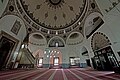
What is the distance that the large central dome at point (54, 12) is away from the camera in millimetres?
14142

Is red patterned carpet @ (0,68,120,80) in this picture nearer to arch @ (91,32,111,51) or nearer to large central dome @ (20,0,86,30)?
arch @ (91,32,111,51)

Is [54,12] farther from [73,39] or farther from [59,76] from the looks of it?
[59,76]

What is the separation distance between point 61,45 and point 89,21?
23.7 ft

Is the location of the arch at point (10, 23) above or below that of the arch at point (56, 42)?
below

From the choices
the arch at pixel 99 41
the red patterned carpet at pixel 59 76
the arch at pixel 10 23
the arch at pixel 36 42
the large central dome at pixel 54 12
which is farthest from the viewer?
the arch at pixel 36 42

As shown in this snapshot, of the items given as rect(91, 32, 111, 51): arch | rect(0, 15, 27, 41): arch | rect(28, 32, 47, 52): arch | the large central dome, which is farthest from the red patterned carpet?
rect(28, 32, 47, 52): arch

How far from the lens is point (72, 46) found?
645 inches

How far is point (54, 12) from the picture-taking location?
1631 cm

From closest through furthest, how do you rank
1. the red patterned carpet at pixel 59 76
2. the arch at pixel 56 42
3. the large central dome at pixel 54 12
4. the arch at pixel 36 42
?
the red patterned carpet at pixel 59 76 < the large central dome at pixel 54 12 < the arch at pixel 36 42 < the arch at pixel 56 42

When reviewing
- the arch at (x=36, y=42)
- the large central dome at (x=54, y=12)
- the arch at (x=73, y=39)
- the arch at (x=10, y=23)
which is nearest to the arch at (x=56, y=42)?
the arch at (x=73, y=39)

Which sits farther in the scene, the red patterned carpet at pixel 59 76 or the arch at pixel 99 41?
the arch at pixel 99 41

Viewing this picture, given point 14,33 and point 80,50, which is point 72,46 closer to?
point 80,50

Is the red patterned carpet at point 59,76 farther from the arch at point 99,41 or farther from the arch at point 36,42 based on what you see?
the arch at point 36,42

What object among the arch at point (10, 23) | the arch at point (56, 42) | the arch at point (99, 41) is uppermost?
the arch at point (56, 42)
